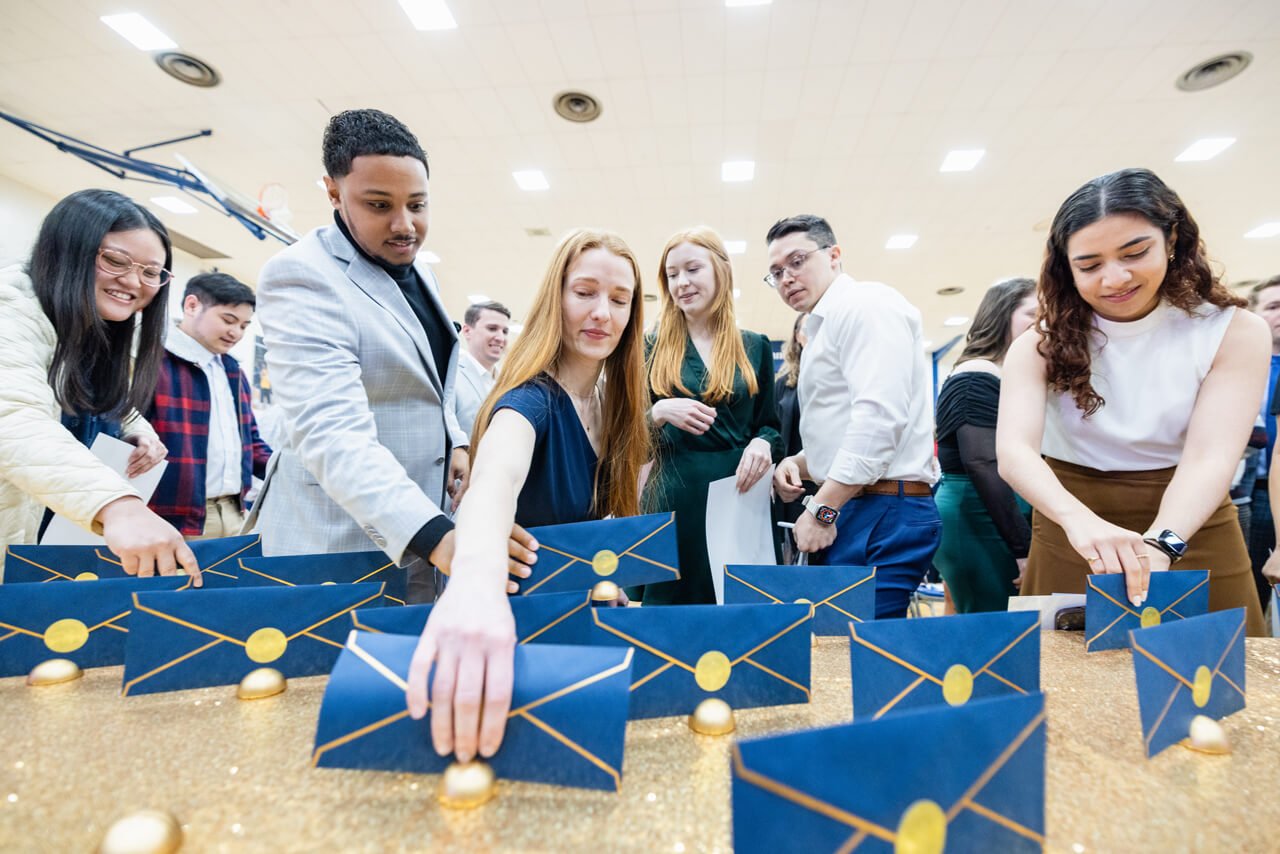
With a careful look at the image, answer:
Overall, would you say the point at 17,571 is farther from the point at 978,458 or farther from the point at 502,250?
the point at 502,250

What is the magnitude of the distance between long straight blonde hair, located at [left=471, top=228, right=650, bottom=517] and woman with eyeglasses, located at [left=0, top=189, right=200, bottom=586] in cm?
53

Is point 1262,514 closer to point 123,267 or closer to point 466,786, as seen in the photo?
point 466,786

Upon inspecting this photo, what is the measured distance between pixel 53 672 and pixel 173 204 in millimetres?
7528

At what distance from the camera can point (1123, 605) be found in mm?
835

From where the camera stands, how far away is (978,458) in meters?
1.87

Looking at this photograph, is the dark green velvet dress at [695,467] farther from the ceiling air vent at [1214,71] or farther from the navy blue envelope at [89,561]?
the ceiling air vent at [1214,71]

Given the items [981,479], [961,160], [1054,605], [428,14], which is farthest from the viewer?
[961,160]

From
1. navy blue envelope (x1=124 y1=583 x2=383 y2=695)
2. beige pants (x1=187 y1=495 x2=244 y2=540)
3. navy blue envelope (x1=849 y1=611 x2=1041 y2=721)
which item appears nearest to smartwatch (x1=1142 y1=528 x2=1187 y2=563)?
navy blue envelope (x1=849 y1=611 x2=1041 y2=721)

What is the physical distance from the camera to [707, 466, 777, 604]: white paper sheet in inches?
53.4

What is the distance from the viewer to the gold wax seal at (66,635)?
2.33ft

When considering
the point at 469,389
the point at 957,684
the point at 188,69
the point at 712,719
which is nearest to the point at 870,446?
the point at 957,684

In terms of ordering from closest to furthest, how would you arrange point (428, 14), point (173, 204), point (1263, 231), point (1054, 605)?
point (1054, 605), point (428, 14), point (173, 204), point (1263, 231)

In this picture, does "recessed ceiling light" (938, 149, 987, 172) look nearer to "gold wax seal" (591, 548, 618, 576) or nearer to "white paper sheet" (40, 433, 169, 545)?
"gold wax seal" (591, 548, 618, 576)

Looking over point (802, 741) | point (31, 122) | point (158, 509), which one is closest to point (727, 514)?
point (802, 741)
